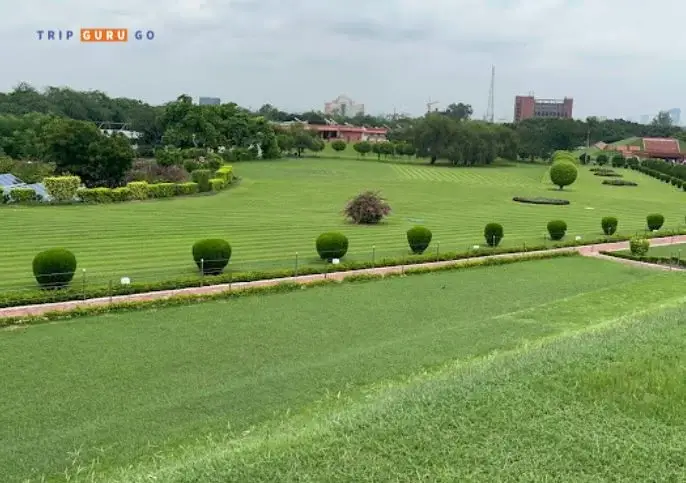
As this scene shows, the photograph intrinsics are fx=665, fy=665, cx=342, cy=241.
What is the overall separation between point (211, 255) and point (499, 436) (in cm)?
1278

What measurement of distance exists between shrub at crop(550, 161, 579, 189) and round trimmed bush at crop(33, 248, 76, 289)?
40.2 m

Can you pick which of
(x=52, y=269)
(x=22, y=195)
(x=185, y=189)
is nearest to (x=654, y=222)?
(x=52, y=269)

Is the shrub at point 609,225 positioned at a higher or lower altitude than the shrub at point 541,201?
higher

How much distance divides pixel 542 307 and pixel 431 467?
10.7 metres

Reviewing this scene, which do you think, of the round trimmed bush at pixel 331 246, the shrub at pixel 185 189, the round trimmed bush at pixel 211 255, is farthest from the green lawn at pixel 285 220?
the shrub at pixel 185 189

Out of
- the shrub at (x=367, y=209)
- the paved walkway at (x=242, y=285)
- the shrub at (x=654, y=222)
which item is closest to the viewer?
the paved walkway at (x=242, y=285)

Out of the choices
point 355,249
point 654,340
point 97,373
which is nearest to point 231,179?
point 355,249

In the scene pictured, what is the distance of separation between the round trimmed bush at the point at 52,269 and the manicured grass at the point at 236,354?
2.48 metres

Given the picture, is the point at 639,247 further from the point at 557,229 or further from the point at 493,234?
the point at 493,234

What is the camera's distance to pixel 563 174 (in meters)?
47.8

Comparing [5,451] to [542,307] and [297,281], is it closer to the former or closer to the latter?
[297,281]

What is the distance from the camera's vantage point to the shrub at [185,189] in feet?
124

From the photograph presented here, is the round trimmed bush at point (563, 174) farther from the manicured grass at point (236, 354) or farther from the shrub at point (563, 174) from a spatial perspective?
the manicured grass at point (236, 354)

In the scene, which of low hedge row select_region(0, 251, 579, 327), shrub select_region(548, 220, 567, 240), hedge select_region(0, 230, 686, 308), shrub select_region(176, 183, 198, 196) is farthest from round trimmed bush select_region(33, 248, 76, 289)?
shrub select_region(176, 183, 198, 196)
